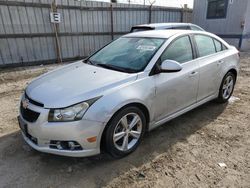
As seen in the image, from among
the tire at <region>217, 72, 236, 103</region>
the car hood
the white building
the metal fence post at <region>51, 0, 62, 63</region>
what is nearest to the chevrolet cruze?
the car hood

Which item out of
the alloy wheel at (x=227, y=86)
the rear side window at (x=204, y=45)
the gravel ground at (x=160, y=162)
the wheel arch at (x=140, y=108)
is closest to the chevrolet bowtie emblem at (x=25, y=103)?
the gravel ground at (x=160, y=162)

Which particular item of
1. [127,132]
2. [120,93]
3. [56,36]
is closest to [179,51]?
[120,93]

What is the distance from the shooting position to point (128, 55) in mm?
3100

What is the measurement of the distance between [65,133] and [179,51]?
2.10 metres

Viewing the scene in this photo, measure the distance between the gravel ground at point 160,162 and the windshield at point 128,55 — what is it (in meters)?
1.16

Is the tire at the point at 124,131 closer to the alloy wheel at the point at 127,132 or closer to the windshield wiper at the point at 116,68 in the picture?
the alloy wheel at the point at 127,132

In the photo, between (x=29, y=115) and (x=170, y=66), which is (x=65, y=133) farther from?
(x=170, y=66)

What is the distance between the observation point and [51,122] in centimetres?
224

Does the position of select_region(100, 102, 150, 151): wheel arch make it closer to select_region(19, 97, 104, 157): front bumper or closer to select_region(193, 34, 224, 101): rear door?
select_region(19, 97, 104, 157): front bumper

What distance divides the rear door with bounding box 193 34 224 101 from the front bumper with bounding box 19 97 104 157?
2064 millimetres

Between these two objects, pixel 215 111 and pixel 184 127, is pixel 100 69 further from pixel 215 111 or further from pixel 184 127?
pixel 215 111

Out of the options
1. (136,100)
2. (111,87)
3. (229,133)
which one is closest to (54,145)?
(111,87)

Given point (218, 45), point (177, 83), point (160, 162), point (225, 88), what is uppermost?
point (218, 45)

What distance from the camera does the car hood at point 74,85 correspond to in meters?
2.30
